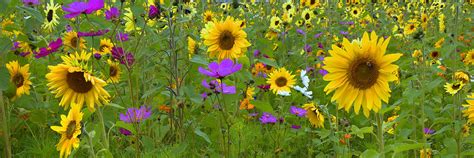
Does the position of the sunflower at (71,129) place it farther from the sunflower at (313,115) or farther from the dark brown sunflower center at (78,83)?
the sunflower at (313,115)

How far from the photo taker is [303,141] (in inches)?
109

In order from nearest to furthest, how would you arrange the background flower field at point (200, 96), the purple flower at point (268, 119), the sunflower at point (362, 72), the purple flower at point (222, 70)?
the sunflower at point (362, 72)
the background flower field at point (200, 96)
the purple flower at point (222, 70)
the purple flower at point (268, 119)

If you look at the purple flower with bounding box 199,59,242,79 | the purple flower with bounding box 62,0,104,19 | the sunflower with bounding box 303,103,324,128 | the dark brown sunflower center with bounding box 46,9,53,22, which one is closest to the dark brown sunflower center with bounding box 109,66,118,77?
the dark brown sunflower center with bounding box 46,9,53,22

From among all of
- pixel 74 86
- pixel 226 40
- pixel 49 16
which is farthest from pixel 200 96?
pixel 49 16

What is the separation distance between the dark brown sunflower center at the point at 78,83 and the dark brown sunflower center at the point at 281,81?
1.39 m

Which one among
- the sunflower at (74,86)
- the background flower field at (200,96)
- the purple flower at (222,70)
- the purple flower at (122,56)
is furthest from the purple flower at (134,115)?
the sunflower at (74,86)

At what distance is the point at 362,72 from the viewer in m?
1.31

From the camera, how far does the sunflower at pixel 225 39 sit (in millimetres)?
2291

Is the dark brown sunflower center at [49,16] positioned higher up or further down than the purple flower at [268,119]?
higher up

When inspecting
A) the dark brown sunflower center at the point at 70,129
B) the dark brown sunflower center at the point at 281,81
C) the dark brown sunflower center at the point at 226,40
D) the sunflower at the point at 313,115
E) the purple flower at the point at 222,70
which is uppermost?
the dark brown sunflower center at the point at 226,40

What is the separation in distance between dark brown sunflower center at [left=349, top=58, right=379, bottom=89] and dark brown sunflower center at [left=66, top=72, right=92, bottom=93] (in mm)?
702

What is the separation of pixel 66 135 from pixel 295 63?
3.00 metres

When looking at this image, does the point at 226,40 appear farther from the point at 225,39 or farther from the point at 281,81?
the point at 281,81

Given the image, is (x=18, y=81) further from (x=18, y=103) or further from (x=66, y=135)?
(x=66, y=135)
